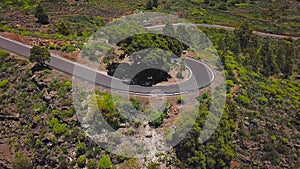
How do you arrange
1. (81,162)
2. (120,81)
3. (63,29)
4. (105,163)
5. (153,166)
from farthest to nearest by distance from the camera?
(63,29), (120,81), (81,162), (105,163), (153,166)

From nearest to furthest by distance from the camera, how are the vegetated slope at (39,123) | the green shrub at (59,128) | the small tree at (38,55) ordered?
the vegetated slope at (39,123) < the green shrub at (59,128) < the small tree at (38,55)

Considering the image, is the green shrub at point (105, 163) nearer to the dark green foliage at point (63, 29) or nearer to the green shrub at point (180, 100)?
the green shrub at point (180, 100)

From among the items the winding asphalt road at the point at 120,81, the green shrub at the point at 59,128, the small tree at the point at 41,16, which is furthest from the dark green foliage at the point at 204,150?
the small tree at the point at 41,16

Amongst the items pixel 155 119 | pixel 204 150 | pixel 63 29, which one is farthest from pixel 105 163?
pixel 63 29

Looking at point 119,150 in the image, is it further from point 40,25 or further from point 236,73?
point 40,25

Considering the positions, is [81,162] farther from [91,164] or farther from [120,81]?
[120,81]

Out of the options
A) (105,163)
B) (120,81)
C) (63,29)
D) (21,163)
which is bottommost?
(21,163)

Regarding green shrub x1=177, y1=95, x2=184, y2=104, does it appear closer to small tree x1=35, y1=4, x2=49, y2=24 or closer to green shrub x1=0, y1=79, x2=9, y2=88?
green shrub x1=0, y1=79, x2=9, y2=88

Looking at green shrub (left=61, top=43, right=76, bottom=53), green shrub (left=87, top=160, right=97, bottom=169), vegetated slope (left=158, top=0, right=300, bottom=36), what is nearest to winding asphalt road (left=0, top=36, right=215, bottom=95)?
green shrub (left=61, top=43, right=76, bottom=53)
